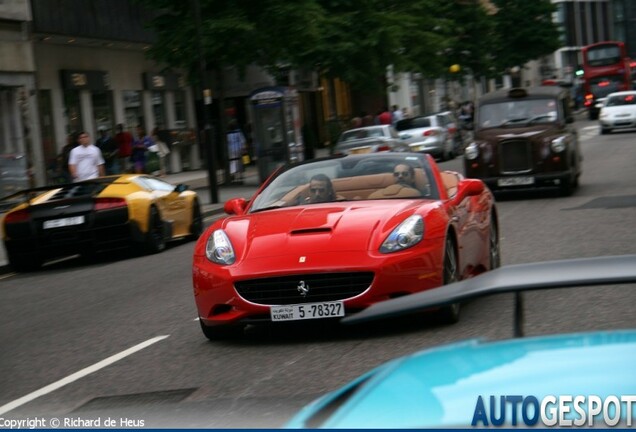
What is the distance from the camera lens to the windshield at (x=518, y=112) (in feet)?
74.7

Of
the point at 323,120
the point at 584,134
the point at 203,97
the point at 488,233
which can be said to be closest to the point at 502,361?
the point at 488,233

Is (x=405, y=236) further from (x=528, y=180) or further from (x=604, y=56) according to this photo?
(x=604, y=56)

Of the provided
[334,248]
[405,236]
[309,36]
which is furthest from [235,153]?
[334,248]

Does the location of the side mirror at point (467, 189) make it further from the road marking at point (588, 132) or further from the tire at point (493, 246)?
the road marking at point (588, 132)

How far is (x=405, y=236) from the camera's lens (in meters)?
8.87

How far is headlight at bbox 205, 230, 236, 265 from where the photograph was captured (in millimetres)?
8953

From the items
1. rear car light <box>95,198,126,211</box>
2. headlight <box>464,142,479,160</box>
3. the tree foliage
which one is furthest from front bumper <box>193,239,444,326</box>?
the tree foliage

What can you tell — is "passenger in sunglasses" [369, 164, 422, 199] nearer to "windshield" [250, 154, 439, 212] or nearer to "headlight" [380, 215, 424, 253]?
"windshield" [250, 154, 439, 212]

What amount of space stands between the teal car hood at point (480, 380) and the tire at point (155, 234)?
15584mm

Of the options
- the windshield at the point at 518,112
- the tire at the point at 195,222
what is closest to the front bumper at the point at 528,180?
the windshield at the point at 518,112

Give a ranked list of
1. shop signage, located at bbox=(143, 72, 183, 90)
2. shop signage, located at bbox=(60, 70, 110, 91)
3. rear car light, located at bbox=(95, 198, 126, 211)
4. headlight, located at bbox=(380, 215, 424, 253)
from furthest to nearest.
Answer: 1. shop signage, located at bbox=(143, 72, 183, 90)
2. shop signage, located at bbox=(60, 70, 110, 91)
3. rear car light, located at bbox=(95, 198, 126, 211)
4. headlight, located at bbox=(380, 215, 424, 253)

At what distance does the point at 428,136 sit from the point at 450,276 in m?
33.7

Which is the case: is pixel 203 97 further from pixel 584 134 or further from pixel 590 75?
pixel 590 75

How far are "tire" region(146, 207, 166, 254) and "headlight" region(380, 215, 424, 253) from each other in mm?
9655
